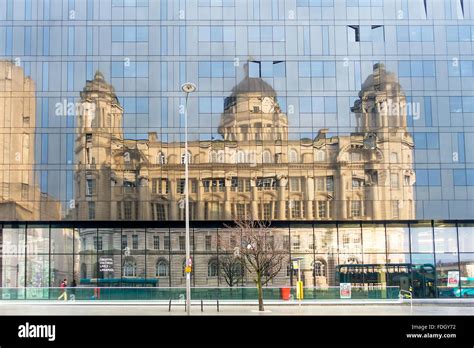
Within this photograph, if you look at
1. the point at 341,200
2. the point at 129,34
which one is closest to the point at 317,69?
the point at 341,200

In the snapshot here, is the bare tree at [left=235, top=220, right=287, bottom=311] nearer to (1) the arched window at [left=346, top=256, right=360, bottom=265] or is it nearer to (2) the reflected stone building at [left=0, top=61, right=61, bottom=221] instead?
(1) the arched window at [left=346, top=256, right=360, bottom=265]

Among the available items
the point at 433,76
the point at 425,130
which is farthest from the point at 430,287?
the point at 433,76

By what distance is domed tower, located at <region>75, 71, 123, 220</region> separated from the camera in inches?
1768

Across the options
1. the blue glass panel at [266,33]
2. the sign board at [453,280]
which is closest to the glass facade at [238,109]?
the blue glass panel at [266,33]

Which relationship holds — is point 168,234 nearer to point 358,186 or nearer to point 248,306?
point 248,306

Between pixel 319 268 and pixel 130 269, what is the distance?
46.5 ft

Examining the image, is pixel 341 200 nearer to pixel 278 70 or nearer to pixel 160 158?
pixel 278 70

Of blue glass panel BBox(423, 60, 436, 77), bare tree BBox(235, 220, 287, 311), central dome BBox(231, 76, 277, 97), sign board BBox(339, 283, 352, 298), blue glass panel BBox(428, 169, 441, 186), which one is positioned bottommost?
sign board BBox(339, 283, 352, 298)

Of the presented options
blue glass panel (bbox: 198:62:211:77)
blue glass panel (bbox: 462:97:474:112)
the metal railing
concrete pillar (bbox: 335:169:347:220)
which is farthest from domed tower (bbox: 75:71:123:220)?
blue glass panel (bbox: 462:97:474:112)

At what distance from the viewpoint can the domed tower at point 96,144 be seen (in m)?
44.9

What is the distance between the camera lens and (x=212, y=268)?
46.0 meters

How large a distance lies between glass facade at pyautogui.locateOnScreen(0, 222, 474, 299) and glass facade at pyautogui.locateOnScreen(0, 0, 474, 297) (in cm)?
11

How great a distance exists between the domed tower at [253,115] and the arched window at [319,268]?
9.73 meters

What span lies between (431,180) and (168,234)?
20099 millimetres
